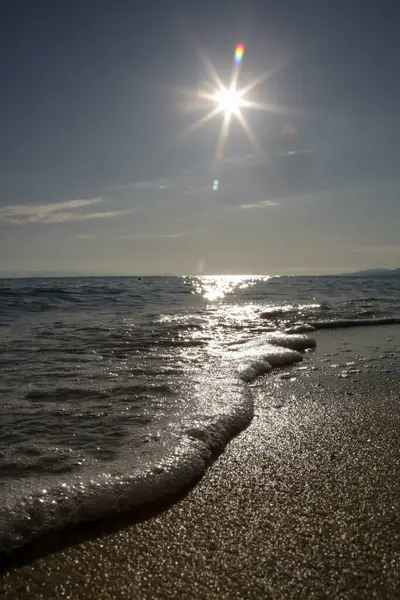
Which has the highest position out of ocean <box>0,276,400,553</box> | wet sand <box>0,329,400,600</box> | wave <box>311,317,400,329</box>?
Answer: wave <box>311,317,400,329</box>

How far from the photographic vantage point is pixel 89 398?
16.5 ft

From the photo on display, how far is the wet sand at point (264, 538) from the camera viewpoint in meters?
2.09

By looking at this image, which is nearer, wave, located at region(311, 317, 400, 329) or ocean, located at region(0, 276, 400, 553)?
ocean, located at region(0, 276, 400, 553)

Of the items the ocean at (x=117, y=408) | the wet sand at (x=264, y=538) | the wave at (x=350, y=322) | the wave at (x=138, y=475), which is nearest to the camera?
the wet sand at (x=264, y=538)


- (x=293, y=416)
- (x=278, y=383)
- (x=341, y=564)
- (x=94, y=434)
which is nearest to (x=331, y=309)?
(x=278, y=383)

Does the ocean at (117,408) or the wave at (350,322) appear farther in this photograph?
the wave at (350,322)

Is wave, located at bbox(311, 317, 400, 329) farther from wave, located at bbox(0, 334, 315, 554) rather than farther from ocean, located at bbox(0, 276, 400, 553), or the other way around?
wave, located at bbox(0, 334, 315, 554)

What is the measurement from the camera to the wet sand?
209 centimetres

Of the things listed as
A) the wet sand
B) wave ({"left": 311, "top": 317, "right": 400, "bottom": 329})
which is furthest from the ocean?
wave ({"left": 311, "top": 317, "right": 400, "bottom": 329})

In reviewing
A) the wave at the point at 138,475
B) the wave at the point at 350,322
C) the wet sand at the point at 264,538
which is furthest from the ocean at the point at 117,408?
the wave at the point at 350,322

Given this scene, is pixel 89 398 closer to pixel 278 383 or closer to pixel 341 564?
pixel 278 383

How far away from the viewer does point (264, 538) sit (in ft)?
7.98

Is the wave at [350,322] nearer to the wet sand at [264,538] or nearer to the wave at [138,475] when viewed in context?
the wave at [138,475]

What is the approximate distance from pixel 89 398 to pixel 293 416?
206cm
